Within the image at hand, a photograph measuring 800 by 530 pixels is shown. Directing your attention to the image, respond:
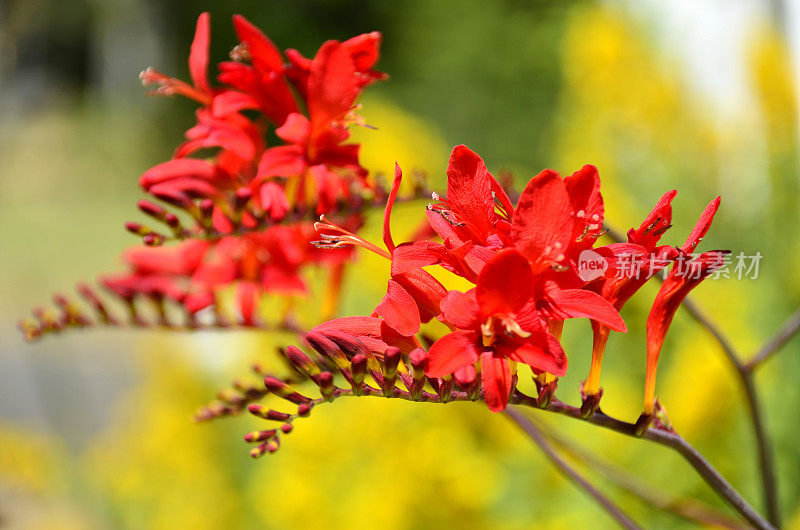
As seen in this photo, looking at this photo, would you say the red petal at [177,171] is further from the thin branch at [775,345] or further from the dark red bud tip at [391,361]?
the thin branch at [775,345]

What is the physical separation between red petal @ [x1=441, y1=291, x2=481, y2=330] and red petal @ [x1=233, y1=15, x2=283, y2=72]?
24 cm

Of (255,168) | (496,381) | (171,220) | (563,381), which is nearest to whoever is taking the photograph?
(496,381)

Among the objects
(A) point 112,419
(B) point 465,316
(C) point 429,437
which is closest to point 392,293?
(B) point 465,316

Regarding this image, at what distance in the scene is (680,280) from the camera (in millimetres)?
358

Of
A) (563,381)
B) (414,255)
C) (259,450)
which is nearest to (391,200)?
(414,255)

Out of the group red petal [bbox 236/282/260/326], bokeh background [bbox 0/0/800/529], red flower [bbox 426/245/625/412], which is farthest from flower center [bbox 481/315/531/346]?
bokeh background [bbox 0/0/800/529]

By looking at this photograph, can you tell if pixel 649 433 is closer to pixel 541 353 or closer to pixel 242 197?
pixel 541 353

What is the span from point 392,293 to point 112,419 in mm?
2104

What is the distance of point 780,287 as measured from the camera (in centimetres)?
136

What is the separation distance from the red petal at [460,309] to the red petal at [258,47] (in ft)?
0.79

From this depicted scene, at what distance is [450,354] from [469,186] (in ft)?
0.27

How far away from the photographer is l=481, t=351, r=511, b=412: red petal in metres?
0.33

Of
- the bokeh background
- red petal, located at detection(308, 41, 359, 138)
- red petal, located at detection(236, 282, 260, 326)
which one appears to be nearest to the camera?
red petal, located at detection(308, 41, 359, 138)

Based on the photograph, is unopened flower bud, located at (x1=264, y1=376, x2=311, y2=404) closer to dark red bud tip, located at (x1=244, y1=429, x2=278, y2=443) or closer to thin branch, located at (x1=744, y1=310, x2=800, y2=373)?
dark red bud tip, located at (x1=244, y1=429, x2=278, y2=443)
